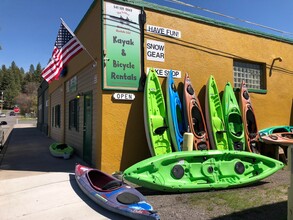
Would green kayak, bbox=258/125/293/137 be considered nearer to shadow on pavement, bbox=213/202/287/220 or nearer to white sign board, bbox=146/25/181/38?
white sign board, bbox=146/25/181/38

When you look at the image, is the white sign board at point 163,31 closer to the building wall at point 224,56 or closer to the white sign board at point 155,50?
the building wall at point 224,56

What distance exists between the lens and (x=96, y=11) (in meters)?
7.23

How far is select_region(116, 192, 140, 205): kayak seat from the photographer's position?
4.23 meters

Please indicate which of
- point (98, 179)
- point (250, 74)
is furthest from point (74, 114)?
point (250, 74)

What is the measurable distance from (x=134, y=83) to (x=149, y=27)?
166 centimetres

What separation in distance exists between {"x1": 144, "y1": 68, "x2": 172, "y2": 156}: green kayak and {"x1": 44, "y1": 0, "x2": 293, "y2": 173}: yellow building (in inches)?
10.9

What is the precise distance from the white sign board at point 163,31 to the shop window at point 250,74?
8.96ft

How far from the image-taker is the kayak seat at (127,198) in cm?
423

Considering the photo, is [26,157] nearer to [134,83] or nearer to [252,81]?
[134,83]

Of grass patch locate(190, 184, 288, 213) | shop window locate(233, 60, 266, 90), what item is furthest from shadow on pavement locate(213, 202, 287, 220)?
shop window locate(233, 60, 266, 90)

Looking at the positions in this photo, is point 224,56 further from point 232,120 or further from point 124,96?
point 124,96

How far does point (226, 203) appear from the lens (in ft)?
15.8

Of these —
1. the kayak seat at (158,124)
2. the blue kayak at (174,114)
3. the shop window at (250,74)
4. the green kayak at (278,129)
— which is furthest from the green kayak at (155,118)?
the green kayak at (278,129)

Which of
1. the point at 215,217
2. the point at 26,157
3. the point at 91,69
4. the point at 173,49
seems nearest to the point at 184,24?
the point at 173,49
